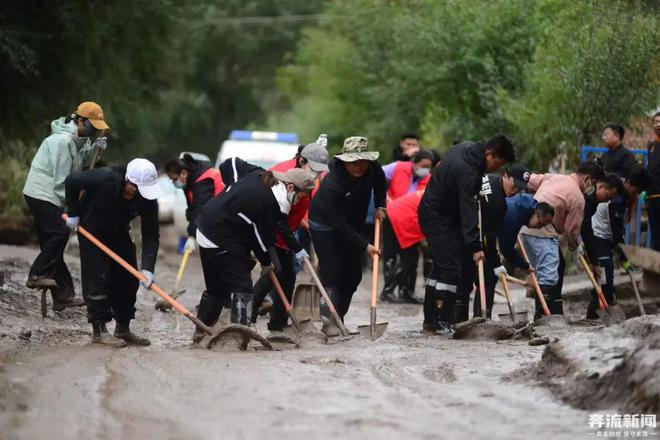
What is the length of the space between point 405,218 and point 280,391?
23.6ft

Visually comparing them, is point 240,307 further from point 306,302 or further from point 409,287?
point 409,287

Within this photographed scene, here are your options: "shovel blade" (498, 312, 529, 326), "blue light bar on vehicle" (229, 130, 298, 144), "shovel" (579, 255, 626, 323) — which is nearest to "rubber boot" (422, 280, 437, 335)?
"shovel blade" (498, 312, 529, 326)

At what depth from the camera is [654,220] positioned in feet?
48.2

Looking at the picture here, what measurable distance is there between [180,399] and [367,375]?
55.3 inches

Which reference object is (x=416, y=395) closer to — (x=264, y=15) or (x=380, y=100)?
(x=380, y=100)

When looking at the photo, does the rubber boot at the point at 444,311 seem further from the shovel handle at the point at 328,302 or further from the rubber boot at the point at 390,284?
the rubber boot at the point at 390,284

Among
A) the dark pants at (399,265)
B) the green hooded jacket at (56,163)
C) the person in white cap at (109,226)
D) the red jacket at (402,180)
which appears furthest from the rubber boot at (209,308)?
the red jacket at (402,180)

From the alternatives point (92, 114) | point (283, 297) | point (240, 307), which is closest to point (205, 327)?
point (240, 307)

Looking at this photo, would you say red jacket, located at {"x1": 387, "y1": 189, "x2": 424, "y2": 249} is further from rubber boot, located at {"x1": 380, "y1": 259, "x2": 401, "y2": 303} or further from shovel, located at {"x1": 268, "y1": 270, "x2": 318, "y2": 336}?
shovel, located at {"x1": 268, "y1": 270, "x2": 318, "y2": 336}

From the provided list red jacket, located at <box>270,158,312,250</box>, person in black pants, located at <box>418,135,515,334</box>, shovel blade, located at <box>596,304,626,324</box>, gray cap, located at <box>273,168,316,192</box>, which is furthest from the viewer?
shovel blade, located at <box>596,304,626,324</box>

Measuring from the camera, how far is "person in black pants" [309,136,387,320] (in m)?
11.1

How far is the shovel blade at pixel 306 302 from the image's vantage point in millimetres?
11633

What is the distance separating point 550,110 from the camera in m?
17.8

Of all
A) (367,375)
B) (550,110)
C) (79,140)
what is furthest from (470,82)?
(367,375)
